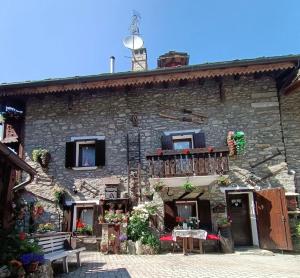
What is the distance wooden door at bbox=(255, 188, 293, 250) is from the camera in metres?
9.15

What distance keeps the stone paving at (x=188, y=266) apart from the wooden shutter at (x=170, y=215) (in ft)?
4.69

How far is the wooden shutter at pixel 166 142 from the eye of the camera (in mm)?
10852

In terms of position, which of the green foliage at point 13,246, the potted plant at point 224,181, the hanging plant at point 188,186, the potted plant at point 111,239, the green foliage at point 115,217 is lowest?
the potted plant at point 111,239

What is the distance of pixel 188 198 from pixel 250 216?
209 centimetres

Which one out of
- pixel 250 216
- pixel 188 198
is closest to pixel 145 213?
pixel 188 198

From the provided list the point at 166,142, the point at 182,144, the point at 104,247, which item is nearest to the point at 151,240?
the point at 104,247

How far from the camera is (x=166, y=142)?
1094 cm

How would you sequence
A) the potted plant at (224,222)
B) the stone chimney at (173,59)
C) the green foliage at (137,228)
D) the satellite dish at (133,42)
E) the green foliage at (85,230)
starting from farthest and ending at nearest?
the satellite dish at (133,42) → the stone chimney at (173,59) → the green foliage at (85,230) → the potted plant at (224,222) → the green foliage at (137,228)

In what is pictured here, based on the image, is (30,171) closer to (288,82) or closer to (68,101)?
(68,101)

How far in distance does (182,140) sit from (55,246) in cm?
589

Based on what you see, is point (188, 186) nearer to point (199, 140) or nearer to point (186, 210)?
point (186, 210)

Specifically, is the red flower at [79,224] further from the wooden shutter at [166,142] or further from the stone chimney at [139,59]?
the stone chimney at [139,59]

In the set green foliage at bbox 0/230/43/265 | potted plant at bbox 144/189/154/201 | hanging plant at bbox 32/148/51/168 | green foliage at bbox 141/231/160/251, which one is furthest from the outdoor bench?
hanging plant at bbox 32/148/51/168

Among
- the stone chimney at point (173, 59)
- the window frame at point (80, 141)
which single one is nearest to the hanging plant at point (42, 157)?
the window frame at point (80, 141)
